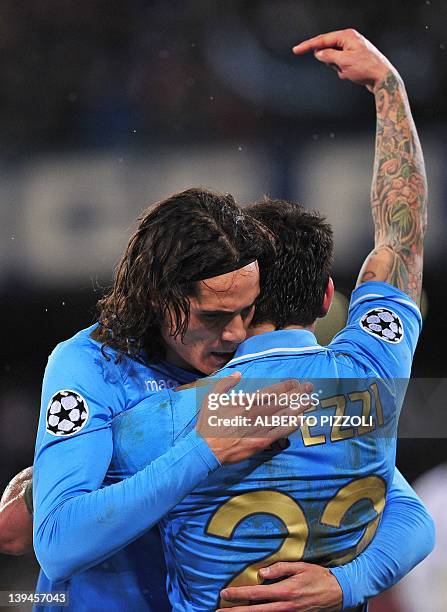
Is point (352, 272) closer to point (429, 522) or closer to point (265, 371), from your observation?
point (429, 522)

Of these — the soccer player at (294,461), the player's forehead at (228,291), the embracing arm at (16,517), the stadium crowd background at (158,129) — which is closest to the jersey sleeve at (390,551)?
the soccer player at (294,461)

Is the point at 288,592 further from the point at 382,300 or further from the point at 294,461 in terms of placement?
the point at 382,300

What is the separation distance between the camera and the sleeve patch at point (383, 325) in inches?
53.9

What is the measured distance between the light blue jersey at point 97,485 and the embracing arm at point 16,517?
14cm

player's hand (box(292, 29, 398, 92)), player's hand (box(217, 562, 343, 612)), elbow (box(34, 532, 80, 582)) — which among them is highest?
player's hand (box(292, 29, 398, 92))

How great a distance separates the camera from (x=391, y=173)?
1.69m

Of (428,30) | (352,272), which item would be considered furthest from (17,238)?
(428,30)

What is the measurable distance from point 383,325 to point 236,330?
0.90ft

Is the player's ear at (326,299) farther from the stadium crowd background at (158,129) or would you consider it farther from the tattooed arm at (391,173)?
the stadium crowd background at (158,129)

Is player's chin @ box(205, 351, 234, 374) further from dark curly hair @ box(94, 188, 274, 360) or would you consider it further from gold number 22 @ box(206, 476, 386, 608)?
gold number 22 @ box(206, 476, 386, 608)

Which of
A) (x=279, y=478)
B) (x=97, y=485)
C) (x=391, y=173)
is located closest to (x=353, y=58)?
(x=391, y=173)

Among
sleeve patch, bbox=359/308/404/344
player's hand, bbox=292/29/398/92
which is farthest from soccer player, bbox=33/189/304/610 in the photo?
player's hand, bbox=292/29/398/92

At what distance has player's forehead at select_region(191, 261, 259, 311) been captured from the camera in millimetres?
1288

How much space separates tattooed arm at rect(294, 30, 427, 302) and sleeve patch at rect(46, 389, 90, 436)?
23.7 inches
